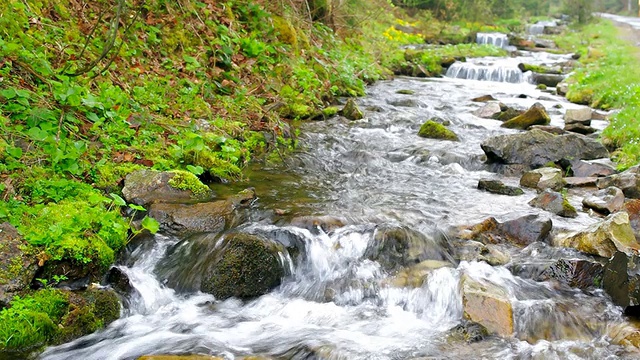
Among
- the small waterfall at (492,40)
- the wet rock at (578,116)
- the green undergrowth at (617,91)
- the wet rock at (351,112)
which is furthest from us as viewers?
the small waterfall at (492,40)

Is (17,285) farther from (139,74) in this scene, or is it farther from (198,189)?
(139,74)

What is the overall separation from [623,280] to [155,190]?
4829mm

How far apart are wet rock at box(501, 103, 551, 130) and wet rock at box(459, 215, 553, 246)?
568 centimetres

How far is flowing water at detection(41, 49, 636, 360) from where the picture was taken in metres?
4.10

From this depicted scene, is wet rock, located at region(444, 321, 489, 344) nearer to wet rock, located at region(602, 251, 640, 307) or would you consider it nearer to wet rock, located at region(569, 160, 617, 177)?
wet rock, located at region(602, 251, 640, 307)

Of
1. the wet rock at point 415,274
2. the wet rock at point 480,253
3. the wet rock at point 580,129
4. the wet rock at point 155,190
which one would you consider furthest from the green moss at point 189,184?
the wet rock at point 580,129

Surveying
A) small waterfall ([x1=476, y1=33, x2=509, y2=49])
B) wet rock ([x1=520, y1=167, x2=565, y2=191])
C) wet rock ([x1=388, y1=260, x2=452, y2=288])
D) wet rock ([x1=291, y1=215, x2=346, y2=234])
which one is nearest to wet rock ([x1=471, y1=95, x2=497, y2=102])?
wet rock ([x1=520, y1=167, x2=565, y2=191])

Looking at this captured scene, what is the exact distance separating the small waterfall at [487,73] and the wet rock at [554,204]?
13.5 metres

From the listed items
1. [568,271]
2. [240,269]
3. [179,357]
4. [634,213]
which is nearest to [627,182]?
[634,213]

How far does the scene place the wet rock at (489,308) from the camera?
4.31 m

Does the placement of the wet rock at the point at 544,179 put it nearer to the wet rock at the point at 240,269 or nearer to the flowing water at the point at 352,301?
the flowing water at the point at 352,301

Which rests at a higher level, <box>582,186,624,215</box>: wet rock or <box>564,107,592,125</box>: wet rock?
<box>564,107,592,125</box>: wet rock

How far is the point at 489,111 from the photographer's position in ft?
41.7

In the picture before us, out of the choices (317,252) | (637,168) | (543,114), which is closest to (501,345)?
(317,252)
